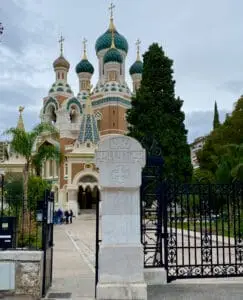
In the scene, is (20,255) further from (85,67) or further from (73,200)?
(85,67)

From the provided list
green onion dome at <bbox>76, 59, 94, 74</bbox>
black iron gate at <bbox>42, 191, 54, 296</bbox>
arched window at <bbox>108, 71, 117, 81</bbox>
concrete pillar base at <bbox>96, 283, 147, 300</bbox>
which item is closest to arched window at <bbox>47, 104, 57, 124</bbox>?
green onion dome at <bbox>76, 59, 94, 74</bbox>

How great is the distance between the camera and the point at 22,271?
7.20 meters

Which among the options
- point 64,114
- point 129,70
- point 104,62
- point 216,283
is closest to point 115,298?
point 216,283

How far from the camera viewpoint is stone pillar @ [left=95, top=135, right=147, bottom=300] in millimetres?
6992

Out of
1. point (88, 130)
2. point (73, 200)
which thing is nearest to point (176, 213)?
point (73, 200)

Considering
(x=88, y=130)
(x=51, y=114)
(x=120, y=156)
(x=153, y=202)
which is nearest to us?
(x=120, y=156)

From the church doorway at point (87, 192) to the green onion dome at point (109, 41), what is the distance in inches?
820

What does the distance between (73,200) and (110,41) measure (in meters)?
23.5

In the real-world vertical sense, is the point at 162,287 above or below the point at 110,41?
below

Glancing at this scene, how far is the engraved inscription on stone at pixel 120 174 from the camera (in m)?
7.15

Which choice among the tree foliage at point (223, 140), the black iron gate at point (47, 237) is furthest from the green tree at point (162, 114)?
the black iron gate at point (47, 237)

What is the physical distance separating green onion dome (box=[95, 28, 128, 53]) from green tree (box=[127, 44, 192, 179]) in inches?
861

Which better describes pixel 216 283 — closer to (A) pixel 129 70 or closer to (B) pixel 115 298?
(B) pixel 115 298

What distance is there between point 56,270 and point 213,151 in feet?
108
